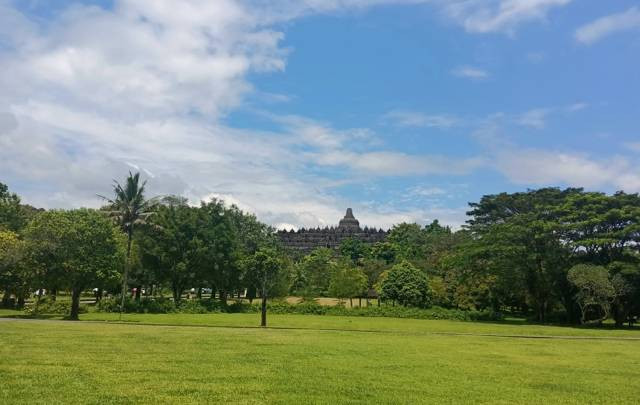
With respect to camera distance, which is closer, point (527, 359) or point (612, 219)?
point (527, 359)

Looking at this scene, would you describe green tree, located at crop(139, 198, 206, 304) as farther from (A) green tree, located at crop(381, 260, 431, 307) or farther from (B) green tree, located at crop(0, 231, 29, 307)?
(A) green tree, located at crop(381, 260, 431, 307)

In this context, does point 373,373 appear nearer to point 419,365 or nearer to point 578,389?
point 419,365

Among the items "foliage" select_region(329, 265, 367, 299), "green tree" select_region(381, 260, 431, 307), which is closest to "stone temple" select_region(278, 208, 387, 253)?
"foliage" select_region(329, 265, 367, 299)

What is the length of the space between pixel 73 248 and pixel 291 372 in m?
31.1

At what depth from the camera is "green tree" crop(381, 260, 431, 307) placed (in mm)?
59094

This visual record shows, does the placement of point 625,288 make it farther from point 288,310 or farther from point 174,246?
point 174,246

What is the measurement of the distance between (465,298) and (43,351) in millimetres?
47304

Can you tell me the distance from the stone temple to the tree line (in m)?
112

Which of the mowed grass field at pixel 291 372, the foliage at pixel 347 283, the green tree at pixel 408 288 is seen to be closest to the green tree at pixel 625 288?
the green tree at pixel 408 288

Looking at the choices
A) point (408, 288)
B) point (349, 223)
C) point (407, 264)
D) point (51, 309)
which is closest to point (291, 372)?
point (51, 309)

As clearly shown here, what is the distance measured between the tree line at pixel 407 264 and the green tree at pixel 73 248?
78mm

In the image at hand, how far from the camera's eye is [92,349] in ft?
55.0

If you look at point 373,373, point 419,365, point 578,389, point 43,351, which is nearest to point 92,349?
point 43,351

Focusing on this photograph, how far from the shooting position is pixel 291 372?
43.9 feet
